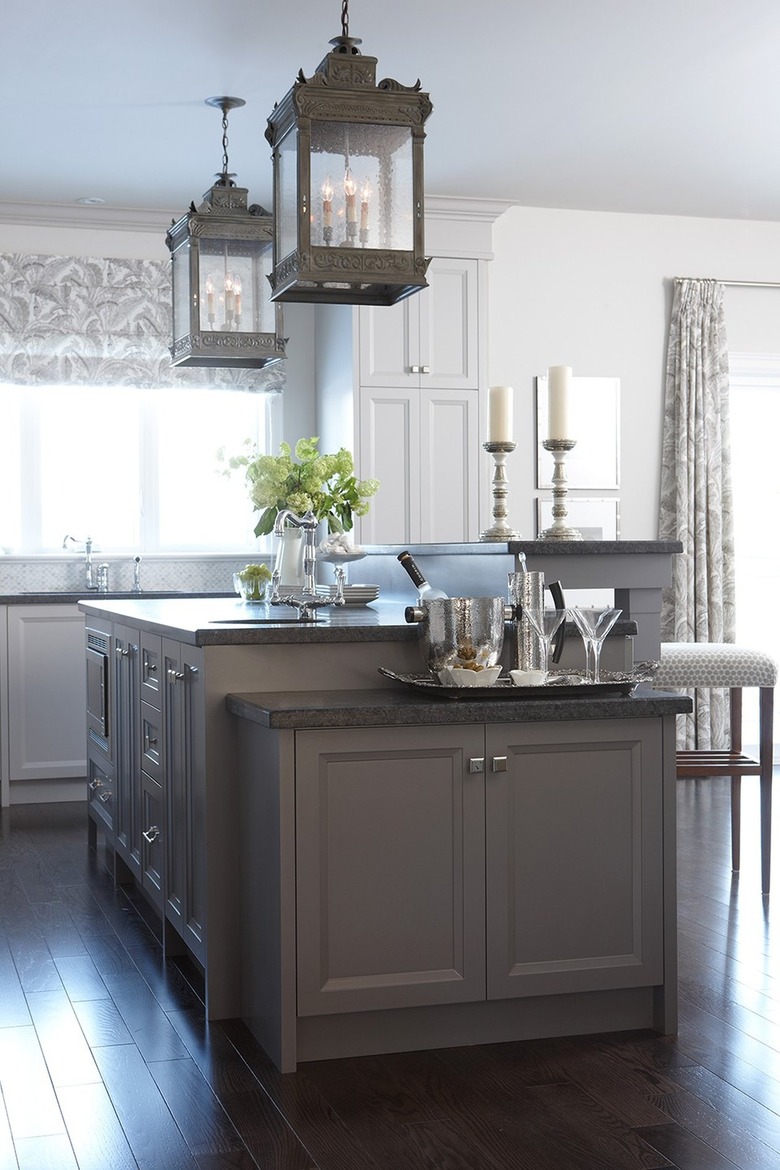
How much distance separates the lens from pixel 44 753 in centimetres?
577

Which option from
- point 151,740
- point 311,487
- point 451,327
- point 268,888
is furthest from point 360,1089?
point 451,327

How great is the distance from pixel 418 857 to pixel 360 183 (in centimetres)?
150

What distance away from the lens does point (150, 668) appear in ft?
11.7

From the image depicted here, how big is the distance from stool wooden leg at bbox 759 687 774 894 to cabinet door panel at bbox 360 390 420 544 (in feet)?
7.72

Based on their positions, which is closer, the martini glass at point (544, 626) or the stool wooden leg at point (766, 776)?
the martini glass at point (544, 626)

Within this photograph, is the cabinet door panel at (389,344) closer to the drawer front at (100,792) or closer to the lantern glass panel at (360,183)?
the drawer front at (100,792)

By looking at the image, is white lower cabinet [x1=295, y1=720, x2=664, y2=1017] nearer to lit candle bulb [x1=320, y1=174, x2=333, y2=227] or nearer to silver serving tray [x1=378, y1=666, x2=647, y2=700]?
silver serving tray [x1=378, y1=666, x2=647, y2=700]

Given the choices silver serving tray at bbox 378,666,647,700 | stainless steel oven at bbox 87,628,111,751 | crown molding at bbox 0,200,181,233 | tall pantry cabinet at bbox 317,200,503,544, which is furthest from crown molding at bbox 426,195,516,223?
silver serving tray at bbox 378,666,647,700

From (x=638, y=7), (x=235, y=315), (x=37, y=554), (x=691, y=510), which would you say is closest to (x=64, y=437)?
(x=37, y=554)

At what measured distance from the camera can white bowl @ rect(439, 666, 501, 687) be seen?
275 centimetres

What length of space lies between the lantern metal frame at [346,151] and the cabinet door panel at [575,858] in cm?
111

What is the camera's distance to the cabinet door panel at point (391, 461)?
6125 mm

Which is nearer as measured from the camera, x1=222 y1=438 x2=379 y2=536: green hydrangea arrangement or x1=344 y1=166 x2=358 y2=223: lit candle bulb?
x1=344 y1=166 x2=358 y2=223: lit candle bulb

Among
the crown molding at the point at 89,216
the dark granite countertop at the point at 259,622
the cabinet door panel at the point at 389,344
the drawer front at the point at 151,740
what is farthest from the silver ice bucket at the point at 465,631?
the crown molding at the point at 89,216
